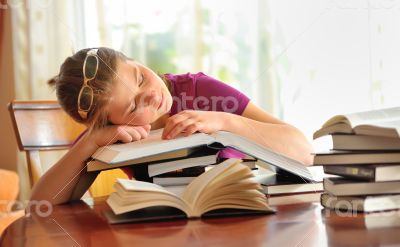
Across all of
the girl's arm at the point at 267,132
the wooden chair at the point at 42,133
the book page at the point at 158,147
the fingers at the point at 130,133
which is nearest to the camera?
the book page at the point at 158,147

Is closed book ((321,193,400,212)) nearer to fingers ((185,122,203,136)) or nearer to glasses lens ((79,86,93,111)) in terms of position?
fingers ((185,122,203,136))

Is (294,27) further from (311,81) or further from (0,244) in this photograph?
(0,244)

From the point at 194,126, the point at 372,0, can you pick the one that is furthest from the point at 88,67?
the point at 372,0

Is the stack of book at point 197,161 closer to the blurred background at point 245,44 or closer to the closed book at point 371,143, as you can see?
the closed book at point 371,143

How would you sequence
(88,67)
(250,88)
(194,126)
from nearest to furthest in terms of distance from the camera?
1. (194,126)
2. (88,67)
3. (250,88)

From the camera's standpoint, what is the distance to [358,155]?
710 millimetres

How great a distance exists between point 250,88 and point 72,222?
174 centimetres

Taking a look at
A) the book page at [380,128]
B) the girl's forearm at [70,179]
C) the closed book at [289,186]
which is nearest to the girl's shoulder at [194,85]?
the girl's forearm at [70,179]

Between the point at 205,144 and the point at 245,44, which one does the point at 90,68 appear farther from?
the point at 245,44

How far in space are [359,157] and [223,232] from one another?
0.19m

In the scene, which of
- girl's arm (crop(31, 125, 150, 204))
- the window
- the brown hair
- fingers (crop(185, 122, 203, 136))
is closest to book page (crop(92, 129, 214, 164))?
fingers (crop(185, 122, 203, 136))

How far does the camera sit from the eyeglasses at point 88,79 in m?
1.27

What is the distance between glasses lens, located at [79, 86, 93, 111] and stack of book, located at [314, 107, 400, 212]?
664 mm

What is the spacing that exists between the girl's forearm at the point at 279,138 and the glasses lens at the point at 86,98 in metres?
0.32
